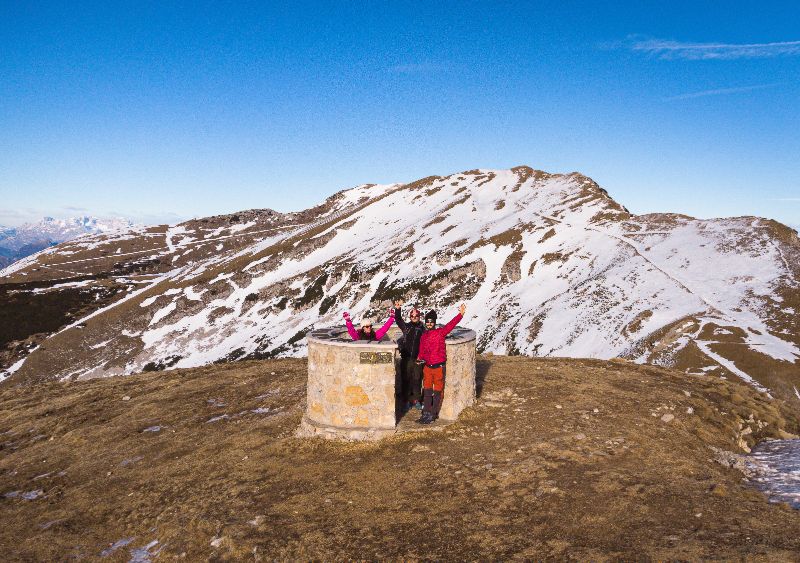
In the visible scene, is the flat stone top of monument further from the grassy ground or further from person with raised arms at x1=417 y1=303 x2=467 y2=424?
the grassy ground

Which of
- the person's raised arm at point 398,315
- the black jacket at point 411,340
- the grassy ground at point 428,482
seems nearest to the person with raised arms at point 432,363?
the black jacket at point 411,340

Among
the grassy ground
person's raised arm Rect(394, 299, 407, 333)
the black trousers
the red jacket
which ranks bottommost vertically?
the grassy ground

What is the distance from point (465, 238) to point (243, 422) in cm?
7914

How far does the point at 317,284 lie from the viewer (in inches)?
3691

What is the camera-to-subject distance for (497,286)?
238 ft

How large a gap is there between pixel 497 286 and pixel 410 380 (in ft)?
195

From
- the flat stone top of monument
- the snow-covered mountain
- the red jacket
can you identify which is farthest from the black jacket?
the snow-covered mountain

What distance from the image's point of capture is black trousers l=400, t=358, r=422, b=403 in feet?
47.2

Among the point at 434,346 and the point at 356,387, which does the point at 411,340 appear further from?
the point at 356,387

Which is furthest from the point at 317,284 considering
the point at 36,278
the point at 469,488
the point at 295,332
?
the point at 36,278

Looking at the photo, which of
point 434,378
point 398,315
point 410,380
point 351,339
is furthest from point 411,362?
point 351,339

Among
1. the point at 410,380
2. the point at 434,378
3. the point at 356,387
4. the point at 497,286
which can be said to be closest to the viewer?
the point at 356,387

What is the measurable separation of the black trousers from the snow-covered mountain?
1.98m

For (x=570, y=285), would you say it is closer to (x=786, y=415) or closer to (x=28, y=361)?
(x=786, y=415)
